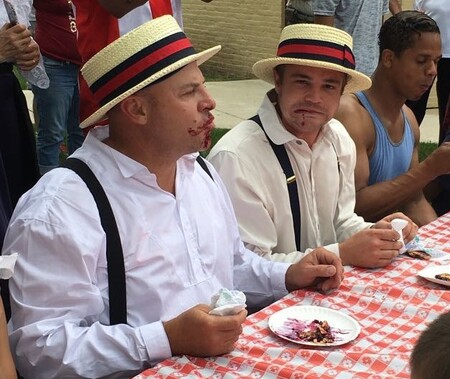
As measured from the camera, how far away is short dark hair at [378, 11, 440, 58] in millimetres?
3891

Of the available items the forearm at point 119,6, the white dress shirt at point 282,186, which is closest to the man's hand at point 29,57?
the forearm at point 119,6

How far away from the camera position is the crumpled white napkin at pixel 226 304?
2.01 m

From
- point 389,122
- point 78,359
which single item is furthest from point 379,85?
point 78,359

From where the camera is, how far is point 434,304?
243 cm

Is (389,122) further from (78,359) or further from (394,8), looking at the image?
(394,8)

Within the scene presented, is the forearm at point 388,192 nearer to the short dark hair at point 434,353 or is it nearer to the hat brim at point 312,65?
the hat brim at point 312,65

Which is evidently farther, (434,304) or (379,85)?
(379,85)

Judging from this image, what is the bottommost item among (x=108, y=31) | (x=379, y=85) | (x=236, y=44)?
(x=236, y=44)

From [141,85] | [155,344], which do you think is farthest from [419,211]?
[155,344]

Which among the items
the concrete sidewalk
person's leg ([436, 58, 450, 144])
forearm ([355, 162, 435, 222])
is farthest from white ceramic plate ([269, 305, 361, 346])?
the concrete sidewalk

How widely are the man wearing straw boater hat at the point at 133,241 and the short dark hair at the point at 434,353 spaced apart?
2.39 feet

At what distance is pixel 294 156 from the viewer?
311 centimetres

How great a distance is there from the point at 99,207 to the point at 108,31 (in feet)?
4.46

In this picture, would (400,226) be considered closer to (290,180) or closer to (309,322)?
(290,180)
